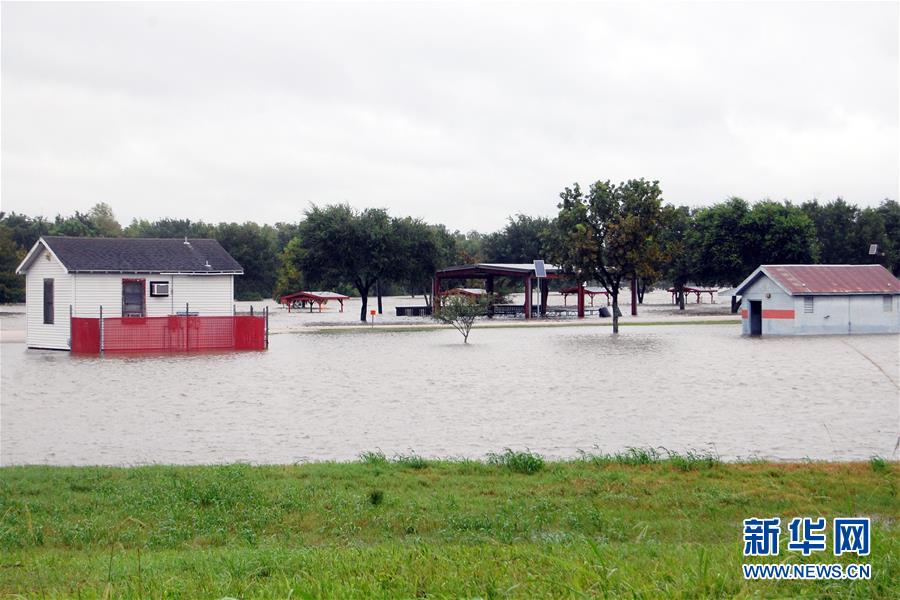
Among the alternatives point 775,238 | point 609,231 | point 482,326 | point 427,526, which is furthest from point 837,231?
point 427,526

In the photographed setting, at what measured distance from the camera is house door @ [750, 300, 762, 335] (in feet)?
166

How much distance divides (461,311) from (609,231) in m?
15.0

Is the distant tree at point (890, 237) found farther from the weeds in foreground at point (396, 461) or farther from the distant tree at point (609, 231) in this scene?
the weeds in foreground at point (396, 461)

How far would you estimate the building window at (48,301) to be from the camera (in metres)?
41.6

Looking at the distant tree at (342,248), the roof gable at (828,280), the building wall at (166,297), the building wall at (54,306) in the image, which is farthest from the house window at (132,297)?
the roof gable at (828,280)

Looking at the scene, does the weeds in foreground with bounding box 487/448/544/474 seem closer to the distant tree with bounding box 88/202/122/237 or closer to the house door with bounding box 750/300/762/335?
the house door with bounding box 750/300/762/335

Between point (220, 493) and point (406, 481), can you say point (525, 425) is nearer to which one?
point (406, 481)

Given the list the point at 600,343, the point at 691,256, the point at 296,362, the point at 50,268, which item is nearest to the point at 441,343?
the point at 600,343

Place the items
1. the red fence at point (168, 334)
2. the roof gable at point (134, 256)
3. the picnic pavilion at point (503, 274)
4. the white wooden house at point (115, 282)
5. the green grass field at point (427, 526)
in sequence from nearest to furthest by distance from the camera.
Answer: the green grass field at point (427, 526) → the red fence at point (168, 334) → the white wooden house at point (115, 282) → the roof gable at point (134, 256) → the picnic pavilion at point (503, 274)

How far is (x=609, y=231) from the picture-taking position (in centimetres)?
5753

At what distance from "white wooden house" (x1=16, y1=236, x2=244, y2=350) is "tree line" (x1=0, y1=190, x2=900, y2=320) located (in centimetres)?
2191

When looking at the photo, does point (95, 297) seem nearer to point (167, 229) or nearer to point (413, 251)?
point (413, 251)

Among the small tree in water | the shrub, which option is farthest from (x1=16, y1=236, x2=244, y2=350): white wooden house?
the shrub

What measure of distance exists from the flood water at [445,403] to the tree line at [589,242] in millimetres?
20270
